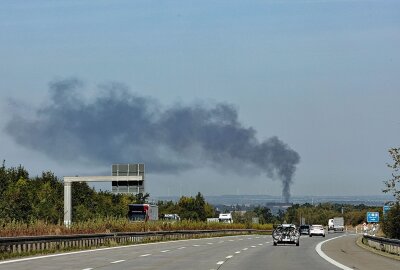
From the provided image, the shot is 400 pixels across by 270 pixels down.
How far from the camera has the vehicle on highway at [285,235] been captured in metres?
51.7

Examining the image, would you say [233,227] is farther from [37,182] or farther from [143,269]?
[143,269]

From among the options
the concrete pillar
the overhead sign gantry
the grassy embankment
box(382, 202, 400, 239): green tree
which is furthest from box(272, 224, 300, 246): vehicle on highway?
the overhead sign gantry

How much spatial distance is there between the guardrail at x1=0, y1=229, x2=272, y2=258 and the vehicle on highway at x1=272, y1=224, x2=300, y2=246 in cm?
915

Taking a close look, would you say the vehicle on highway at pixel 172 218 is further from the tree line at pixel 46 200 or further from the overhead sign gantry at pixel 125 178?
the overhead sign gantry at pixel 125 178

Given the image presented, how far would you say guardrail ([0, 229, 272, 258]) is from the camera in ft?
107

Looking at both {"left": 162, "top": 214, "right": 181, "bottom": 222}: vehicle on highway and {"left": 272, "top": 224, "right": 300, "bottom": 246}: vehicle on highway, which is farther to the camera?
{"left": 162, "top": 214, "right": 181, "bottom": 222}: vehicle on highway

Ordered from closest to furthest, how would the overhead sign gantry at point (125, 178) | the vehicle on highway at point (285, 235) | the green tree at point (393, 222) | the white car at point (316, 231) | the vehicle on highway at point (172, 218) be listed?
the green tree at point (393, 222) < the vehicle on highway at point (285, 235) < the overhead sign gantry at point (125, 178) < the vehicle on highway at point (172, 218) < the white car at point (316, 231)

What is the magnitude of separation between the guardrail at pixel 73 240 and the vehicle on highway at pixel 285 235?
915cm

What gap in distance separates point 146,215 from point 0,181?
1603 cm

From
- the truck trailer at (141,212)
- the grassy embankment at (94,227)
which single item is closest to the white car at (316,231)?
the grassy embankment at (94,227)

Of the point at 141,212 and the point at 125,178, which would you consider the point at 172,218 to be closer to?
the point at 141,212

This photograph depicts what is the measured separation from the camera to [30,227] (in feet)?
135

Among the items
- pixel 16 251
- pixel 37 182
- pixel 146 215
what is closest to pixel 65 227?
pixel 16 251

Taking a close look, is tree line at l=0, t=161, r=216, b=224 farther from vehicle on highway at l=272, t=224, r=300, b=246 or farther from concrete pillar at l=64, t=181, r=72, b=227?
vehicle on highway at l=272, t=224, r=300, b=246
